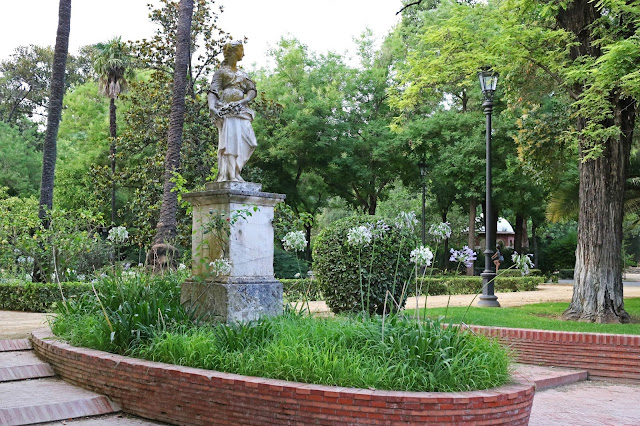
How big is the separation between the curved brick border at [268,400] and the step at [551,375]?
2558 mm

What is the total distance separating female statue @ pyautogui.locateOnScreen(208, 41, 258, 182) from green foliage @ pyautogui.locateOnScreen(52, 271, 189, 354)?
5.60 feet

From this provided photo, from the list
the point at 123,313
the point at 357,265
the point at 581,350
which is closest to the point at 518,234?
the point at 357,265

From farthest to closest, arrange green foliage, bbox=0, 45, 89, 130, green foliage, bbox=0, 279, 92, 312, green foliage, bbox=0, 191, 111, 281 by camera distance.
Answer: green foliage, bbox=0, 45, 89, 130
green foliage, bbox=0, 191, 111, 281
green foliage, bbox=0, 279, 92, 312

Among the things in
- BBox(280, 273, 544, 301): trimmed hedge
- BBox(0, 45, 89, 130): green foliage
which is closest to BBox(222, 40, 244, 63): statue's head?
BBox(280, 273, 544, 301): trimmed hedge

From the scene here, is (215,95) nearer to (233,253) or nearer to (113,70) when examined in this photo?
(233,253)

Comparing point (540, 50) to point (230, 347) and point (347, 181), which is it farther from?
point (347, 181)

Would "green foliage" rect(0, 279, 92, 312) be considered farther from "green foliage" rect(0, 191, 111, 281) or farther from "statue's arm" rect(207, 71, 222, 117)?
"statue's arm" rect(207, 71, 222, 117)

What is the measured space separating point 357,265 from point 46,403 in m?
6.24

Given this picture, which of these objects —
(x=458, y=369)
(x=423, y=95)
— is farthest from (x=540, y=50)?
(x=458, y=369)

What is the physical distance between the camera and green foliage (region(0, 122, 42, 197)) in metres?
35.9

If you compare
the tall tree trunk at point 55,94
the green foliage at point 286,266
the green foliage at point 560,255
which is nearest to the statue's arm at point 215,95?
the tall tree trunk at point 55,94

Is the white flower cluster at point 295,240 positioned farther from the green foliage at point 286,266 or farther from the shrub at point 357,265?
the green foliage at point 286,266

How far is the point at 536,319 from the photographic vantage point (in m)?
11.4

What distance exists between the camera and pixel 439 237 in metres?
6.94
